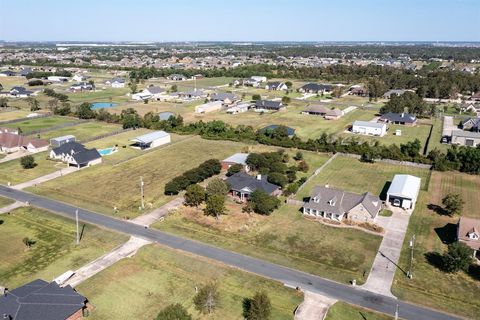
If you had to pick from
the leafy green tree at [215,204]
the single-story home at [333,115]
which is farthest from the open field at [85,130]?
the single-story home at [333,115]

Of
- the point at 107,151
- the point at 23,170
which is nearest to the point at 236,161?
the point at 107,151

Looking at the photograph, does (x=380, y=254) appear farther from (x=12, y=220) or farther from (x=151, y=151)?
(x=151, y=151)

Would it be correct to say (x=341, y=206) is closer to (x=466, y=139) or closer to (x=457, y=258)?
(x=457, y=258)

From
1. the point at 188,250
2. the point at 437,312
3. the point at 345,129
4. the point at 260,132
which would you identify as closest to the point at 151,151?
the point at 260,132

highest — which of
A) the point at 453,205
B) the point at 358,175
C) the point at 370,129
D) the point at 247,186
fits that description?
the point at 247,186

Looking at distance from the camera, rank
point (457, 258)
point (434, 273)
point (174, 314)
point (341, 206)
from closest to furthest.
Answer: point (174, 314)
point (457, 258)
point (434, 273)
point (341, 206)

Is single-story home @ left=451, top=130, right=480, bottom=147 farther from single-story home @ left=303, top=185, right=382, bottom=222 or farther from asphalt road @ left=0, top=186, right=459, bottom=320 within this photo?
asphalt road @ left=0, top=186, right=459, bottom=320
